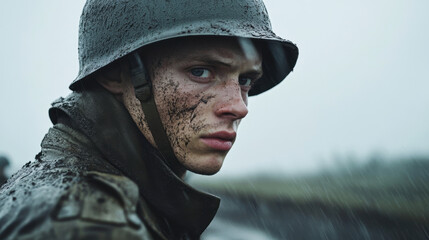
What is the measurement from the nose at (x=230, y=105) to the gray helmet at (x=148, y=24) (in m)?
0.30

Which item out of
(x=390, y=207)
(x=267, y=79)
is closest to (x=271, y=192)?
(x=390, y=207)

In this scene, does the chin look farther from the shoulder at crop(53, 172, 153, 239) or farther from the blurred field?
the blurred field

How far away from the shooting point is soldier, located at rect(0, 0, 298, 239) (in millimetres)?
1813

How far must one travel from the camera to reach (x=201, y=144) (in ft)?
6.39

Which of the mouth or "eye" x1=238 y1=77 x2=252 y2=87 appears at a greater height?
"eye" x1=238 y1=77 x2=252 y2=87

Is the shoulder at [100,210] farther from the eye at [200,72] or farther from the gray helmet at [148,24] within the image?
the gray helmet at [148,24]

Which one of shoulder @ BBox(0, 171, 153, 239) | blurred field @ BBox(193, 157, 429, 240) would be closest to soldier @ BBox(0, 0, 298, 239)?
shoulder @ BBox(0, 171, 153, 239)

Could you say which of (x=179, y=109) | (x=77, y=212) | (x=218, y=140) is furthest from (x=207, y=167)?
(x=77, y=212)

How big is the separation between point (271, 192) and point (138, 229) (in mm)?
11575

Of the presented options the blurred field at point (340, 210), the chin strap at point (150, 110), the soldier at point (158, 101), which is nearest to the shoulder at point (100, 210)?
the soldier at point (158, 101)

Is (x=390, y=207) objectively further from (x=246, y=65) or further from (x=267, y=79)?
(x=246, y=65)

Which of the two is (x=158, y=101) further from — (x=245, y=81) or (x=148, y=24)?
(x=245, y=81)

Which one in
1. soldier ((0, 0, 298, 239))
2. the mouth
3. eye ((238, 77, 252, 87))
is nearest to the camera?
soldier ((0, 0, 298, 239))

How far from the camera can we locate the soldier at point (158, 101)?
71.4 inches
